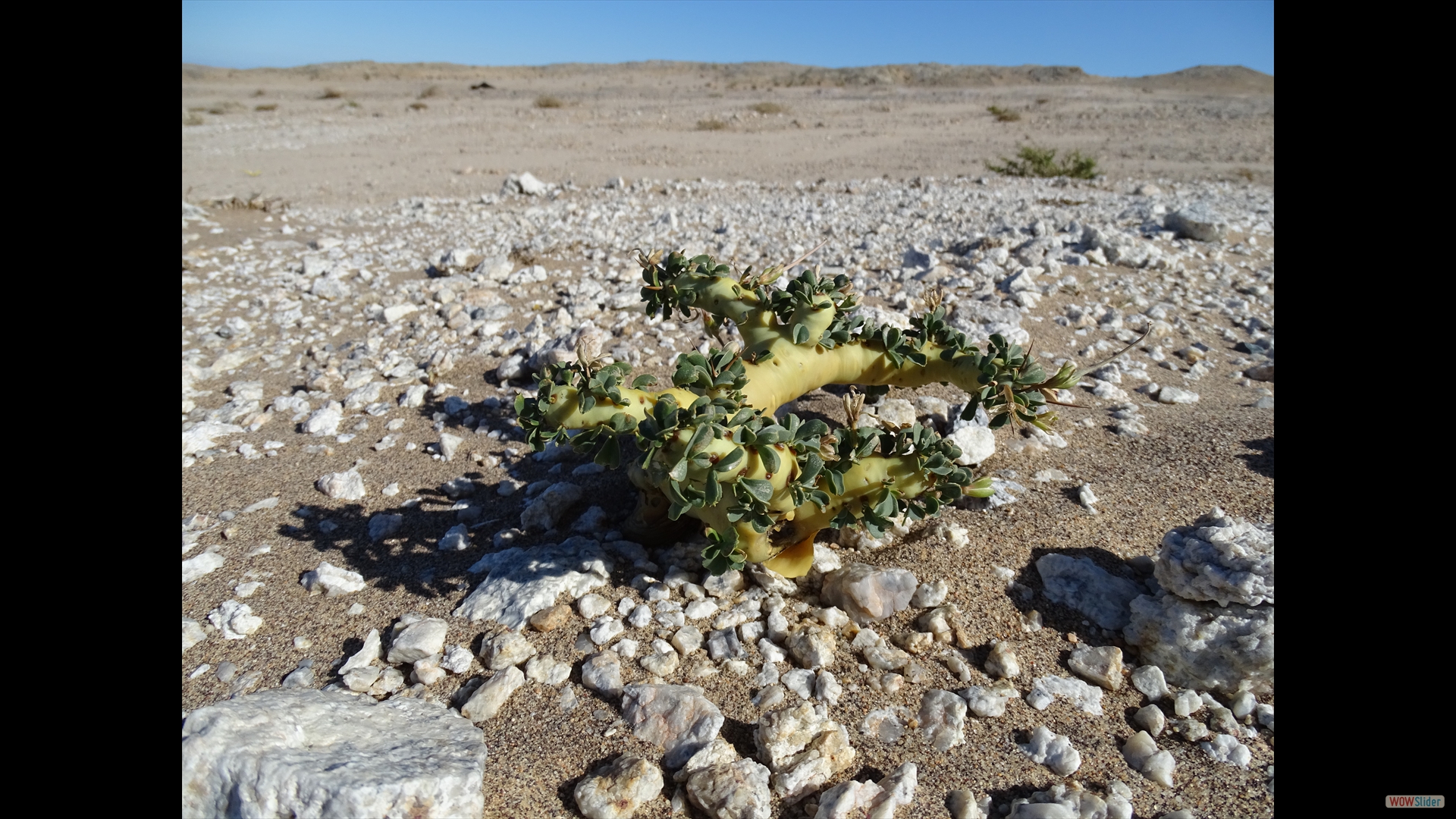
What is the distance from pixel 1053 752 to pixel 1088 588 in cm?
54

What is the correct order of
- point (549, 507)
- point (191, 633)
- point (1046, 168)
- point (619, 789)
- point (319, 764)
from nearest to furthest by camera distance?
point (319, 764), point (619, 789), point (191, 633), point (549, 507), point (1046, 168)

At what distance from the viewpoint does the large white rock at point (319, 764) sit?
1325 millimetres

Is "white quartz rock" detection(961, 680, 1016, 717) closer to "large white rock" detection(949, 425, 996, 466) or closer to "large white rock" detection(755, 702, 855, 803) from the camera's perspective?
"large white rock" detection(755, 702, 855, 803)

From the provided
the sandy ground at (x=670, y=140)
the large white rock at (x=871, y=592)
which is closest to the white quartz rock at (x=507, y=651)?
the large white rock at (x=871, y=592)

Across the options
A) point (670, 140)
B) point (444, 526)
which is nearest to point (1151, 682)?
point (444, 526)

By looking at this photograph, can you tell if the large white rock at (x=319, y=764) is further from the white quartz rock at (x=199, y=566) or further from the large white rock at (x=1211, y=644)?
the large white rock at (x=1211, y=644)

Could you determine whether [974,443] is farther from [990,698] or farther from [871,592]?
[990,698]

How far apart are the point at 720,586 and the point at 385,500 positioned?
1186 mm

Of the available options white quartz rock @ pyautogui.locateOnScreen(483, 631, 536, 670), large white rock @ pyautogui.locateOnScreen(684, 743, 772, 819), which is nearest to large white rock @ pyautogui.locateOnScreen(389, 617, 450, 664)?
white quartz rock @ pyautogui.locateOnScreen(483, 631, 536, 670)

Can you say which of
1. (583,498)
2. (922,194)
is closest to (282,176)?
(922,194)

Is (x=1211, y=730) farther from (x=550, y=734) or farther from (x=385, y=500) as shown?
(x=385, y=500)

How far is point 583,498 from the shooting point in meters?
2.48

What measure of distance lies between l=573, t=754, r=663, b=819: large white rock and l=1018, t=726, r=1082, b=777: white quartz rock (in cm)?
71

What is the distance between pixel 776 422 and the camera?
179cm
